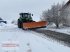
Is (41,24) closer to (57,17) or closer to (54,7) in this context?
(57,17)

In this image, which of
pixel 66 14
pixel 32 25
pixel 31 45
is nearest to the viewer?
pixel 31 45

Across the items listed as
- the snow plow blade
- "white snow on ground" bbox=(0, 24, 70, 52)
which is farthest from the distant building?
"white snow on ground" bbox=(0, 24, 70, 52)

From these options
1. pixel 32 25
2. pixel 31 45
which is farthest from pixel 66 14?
pixel 31 45

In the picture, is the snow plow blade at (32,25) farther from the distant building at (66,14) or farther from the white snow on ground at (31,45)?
the white snow on ground at (31,45)

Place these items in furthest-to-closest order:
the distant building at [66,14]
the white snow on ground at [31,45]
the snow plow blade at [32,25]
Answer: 1. the distant building at [66,14]
2. the snow plow blade at [32,25]
3. the white snow on ground at [31,45]

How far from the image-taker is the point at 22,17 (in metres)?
35.8

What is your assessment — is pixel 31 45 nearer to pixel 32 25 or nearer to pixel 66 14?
pixel 32 25

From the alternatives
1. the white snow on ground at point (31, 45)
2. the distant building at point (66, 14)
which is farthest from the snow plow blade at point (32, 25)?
the white snow on ground at point (31, 45)

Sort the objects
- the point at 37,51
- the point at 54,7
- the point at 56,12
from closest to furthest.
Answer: the point at 37,51 → the point at 56,12 → the point at 54,7

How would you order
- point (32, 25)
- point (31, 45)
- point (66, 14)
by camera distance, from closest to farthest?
point (31, 45) → point (32, 25) → point (66, 14)

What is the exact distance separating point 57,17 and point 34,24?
35.5 feet

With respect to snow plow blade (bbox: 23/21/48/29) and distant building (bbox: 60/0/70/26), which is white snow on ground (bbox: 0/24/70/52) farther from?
distant building (bbox: 60/0/70/26)

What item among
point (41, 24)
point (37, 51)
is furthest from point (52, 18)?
point (37, 51)

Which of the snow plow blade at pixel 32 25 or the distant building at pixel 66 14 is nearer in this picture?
the snow plow blade at pixel 32 25
